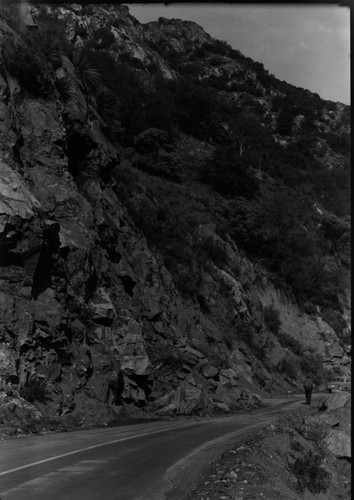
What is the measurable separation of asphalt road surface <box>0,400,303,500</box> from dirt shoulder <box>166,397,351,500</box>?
6.6 inches

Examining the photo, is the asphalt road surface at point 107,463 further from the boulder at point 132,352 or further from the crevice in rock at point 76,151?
the crevice in rock at point 76,151

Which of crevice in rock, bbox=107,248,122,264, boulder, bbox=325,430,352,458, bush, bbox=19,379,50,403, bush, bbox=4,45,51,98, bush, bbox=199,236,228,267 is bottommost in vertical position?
boulder, bbox=325,430,352,458

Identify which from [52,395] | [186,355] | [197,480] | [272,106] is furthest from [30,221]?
[272,106]

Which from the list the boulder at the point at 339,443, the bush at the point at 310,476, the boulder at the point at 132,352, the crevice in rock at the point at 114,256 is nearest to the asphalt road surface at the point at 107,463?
the bush at the point at 310,476

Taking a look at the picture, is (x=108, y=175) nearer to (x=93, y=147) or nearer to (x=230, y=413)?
(x=93, y=147)

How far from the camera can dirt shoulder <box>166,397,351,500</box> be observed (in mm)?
7809

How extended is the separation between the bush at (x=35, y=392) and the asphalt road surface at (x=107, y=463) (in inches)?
72.4

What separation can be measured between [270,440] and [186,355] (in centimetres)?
1202

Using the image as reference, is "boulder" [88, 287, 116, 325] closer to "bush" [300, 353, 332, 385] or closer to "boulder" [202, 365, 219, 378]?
"boulder" [202, 365, 219, 378]

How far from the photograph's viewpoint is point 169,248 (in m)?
33.2

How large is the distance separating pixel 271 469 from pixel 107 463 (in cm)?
275

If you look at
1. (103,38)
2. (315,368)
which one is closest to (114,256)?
(315,368)

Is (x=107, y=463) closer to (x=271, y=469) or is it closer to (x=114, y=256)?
(x=271, y=469)

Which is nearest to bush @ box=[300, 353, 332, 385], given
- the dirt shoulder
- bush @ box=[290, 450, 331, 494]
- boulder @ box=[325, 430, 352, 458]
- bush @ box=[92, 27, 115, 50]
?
the dirt shoulder
